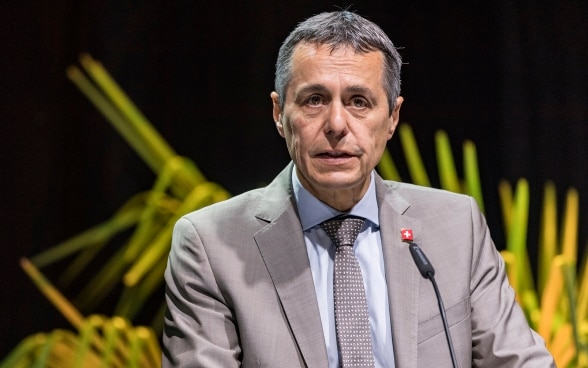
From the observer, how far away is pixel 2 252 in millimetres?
2842

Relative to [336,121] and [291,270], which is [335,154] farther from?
[291,270]

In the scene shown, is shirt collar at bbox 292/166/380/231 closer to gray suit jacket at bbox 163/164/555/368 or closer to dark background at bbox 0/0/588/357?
gray suit jacket at bbox 163/164/555/368

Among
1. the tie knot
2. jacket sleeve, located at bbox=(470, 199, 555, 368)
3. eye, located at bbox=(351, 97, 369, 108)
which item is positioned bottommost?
jacket sleeve, located at bbox=(470, 199, 555, 368)

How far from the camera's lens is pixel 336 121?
180cm

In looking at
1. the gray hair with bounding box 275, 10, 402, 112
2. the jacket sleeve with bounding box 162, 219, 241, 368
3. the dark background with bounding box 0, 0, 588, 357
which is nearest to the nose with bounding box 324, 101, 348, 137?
the gray hair with bounding box 275, 10, 402, 112

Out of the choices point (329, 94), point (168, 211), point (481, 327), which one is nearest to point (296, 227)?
point (329, 94)

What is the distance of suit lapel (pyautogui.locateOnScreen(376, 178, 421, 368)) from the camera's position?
1.79 meters

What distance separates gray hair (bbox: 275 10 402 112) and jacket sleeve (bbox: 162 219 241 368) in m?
0.37

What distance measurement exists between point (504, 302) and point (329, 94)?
0.57 metres

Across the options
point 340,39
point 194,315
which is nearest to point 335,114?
point 340,39

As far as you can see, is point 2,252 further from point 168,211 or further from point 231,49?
point 231,49

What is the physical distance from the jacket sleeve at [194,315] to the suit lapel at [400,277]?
32 centimetres

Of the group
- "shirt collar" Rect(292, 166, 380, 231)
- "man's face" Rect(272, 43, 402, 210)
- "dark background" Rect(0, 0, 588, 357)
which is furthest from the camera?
"dark background" Rect(0, 0, 588, 357)

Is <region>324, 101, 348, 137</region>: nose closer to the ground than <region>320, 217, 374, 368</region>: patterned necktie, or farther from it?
farther from it
